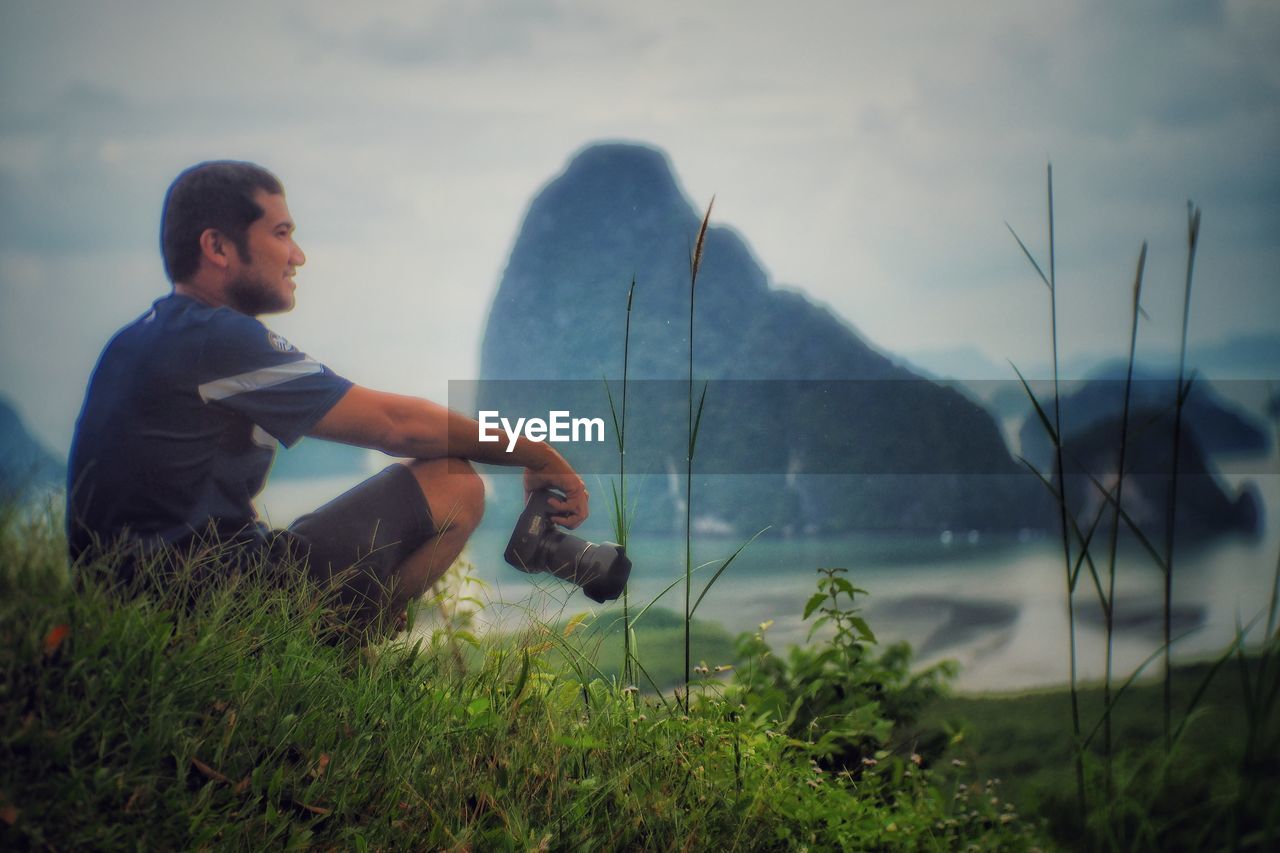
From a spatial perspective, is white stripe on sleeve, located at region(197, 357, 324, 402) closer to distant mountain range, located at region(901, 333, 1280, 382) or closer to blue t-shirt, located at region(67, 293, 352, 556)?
blue t-shirt, located at region(67, 293, 352, 556)

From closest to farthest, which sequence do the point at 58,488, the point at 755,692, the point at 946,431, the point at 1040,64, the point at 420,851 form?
1. the point at 420,851
2. the point at 58,488
3. the point at 755,692
4. the point at 1040,64
5. the point at 946,431

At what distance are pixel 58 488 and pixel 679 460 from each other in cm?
175

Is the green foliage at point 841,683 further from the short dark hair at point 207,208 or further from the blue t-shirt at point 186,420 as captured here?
the short dark hair at point 207,208

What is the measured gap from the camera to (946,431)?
288 cm

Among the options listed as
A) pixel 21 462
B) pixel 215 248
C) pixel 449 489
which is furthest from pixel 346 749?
pixel 215 248

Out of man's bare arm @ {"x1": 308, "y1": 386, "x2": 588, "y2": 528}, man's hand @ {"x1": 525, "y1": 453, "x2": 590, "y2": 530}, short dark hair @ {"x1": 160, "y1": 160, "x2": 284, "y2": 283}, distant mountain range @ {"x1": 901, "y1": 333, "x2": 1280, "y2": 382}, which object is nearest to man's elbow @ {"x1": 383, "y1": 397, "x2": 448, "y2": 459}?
man's bare arm @ {"x1": 308, "y1": 386, "x2": 588, "y2": 528}

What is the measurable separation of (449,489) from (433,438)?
159 mm

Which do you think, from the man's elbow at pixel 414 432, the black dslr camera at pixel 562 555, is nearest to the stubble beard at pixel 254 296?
the man's elbow at pixel 414 432

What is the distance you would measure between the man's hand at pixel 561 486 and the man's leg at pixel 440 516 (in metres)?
0.17

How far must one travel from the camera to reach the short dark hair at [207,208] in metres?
2.58

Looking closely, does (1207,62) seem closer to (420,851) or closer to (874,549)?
(874,549)

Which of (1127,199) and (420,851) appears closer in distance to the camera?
(420,851)

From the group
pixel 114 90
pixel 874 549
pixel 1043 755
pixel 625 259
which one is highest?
pixel 114 90

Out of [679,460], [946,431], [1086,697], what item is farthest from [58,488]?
[1086,697]
